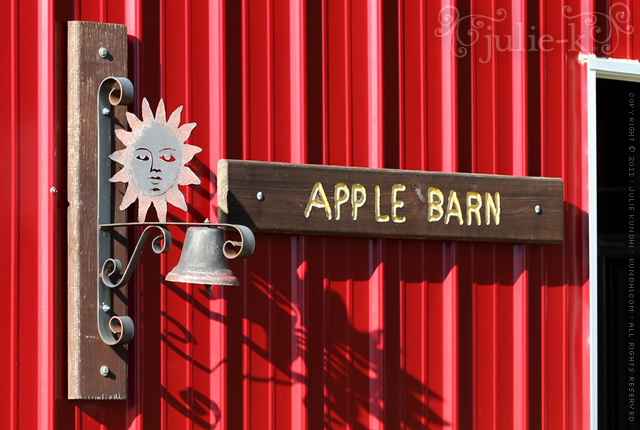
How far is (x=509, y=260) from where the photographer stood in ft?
12.2

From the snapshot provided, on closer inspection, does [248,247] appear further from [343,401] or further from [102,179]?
[343,401]

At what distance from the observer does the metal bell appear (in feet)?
9.18

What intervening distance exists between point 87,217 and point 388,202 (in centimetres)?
114

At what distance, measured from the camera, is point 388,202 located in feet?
11.3

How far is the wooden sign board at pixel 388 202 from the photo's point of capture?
323 cm

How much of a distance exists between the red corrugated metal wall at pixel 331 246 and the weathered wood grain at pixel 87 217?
0.05 meters

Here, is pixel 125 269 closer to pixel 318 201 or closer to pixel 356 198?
pixel 318 201

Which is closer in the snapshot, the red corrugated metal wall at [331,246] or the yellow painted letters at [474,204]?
the red corrugated metal wall at [331,246]

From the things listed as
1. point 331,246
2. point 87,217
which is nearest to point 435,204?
point 331,246

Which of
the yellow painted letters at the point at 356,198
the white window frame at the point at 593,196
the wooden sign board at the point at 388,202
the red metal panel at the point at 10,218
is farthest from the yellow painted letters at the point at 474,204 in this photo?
the red metal panel at the point at 10,218

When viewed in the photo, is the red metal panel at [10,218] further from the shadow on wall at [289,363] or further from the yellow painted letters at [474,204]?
the yellow painted letters at [474,204]

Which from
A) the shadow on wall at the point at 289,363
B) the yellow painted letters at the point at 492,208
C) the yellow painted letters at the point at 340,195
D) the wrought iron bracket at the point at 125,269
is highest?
the yellow painted letters at the point at 340,195

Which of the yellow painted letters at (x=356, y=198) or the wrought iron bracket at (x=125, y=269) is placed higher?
the yellow painted letters at (x=356, y=198)

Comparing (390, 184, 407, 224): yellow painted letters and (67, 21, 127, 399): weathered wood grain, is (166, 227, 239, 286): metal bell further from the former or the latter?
(390, 184, 407, 224): yellow painted letters
